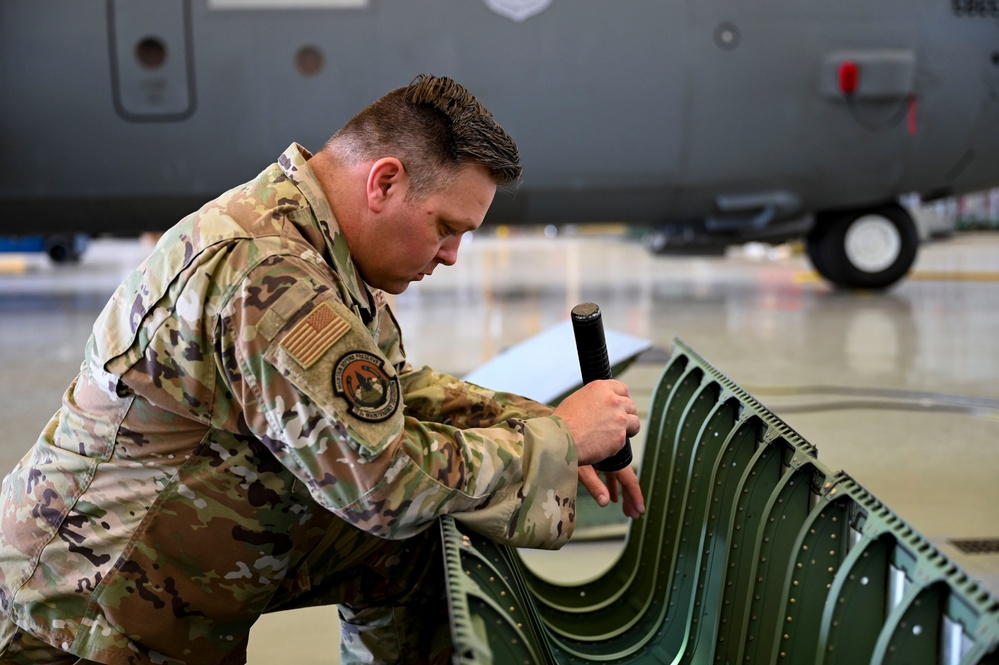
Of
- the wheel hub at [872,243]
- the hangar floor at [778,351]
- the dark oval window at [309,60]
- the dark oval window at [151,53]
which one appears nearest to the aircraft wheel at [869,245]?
the wheel hub at [872,243]

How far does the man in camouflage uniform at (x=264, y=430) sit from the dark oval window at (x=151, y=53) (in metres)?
6.38

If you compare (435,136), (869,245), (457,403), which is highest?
(435,136)

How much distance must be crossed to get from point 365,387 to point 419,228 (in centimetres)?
33

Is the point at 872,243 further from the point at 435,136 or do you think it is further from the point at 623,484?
the point at 435,136

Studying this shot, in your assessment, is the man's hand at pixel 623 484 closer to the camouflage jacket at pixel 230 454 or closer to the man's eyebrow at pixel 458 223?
the camouflage jacket at pixel 230 454

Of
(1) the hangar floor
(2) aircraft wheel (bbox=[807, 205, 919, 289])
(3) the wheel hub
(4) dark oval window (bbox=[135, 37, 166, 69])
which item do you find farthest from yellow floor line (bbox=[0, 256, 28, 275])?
(3) the wheel hub

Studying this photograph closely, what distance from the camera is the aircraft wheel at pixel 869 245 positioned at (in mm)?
9016

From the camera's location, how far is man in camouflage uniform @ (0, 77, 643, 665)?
1.43m

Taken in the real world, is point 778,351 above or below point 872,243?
below

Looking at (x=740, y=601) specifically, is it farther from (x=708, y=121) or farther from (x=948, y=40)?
(x=948, y=40)

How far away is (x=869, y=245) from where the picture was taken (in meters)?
9.14

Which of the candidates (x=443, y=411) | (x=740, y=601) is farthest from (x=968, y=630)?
(x=443, y=411)

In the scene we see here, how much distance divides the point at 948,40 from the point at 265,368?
8012 millimetres

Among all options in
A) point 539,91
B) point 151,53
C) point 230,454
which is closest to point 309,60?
point 151,53
